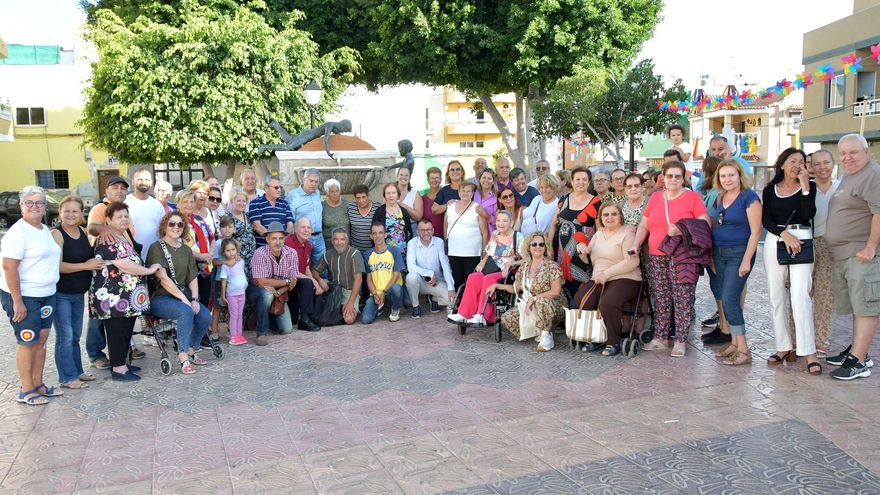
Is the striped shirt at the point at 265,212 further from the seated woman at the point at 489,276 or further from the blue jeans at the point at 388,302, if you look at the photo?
the seated woman at the point at 489,276

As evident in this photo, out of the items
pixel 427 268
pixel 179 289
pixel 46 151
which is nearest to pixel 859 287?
pixel 427 268

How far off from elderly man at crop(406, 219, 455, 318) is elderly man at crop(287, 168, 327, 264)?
106cm

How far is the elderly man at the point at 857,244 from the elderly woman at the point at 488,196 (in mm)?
3839

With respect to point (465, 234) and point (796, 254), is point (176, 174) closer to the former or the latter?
point (465, 234)

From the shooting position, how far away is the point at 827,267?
6.36 metres

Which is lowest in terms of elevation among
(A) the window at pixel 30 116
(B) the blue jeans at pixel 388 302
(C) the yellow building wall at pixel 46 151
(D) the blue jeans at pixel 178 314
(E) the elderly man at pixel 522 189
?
(B) the blue jeans at pixel 388 302

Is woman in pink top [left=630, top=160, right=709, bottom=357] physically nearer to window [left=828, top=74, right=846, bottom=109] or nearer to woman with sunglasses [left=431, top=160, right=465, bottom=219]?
woman with sunglasses [left=431, top=160, right=465, bottom=219]

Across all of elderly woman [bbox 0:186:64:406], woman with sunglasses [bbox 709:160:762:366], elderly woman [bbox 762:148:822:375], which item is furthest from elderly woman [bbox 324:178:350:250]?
elderly woman [bbox 762:148:822:375]

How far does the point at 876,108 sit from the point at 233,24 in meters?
19.3

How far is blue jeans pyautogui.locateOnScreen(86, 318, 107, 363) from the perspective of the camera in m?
6.95

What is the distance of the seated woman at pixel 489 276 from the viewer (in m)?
7.94

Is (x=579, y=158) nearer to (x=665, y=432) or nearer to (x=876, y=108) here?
(x=876, y=108)

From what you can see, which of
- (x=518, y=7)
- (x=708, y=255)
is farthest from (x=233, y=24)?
(x=708, y=255)

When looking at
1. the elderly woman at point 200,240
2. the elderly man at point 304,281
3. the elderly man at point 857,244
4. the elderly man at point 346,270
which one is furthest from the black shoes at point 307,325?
the elderly man at point 857,244
